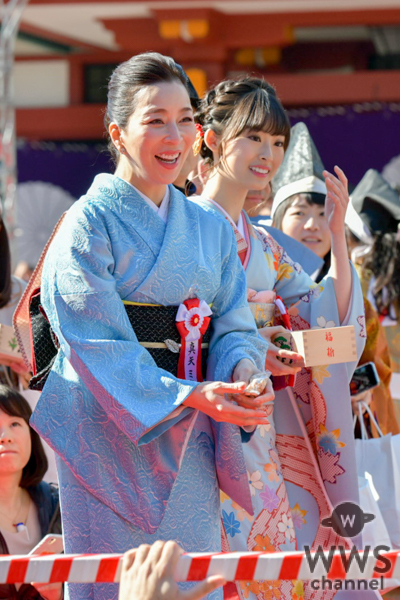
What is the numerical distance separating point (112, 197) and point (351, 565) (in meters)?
1.01

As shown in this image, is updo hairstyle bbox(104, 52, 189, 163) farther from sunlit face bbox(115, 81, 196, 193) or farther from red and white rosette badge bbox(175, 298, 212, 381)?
red and white rosette badge bbox(175, 298, 212, 381)

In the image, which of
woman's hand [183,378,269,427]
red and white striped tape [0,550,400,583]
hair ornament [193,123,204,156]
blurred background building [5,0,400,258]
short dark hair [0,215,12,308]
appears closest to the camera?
red and white striped tape [0,550,400,583]

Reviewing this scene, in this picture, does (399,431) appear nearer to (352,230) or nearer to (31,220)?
(352,230)

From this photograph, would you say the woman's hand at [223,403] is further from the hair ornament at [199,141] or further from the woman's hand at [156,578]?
the hair ornament at [199,141]

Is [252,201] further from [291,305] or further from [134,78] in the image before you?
[134,78]

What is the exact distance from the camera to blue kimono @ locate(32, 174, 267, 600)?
2.09 m

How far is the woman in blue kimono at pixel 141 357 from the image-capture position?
2.09 metres

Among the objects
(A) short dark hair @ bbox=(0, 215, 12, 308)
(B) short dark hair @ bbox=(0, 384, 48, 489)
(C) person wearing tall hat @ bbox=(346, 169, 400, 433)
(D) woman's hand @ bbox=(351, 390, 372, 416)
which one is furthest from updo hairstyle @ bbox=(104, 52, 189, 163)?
(C) person wearing tall hat @ bbox=(346, 169, 400, 433)

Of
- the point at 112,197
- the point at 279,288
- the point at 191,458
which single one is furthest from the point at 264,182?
the point at 191,458

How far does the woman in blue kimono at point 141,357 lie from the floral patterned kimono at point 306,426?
1.94 feet

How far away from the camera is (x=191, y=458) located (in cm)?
223

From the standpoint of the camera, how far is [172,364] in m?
2.26

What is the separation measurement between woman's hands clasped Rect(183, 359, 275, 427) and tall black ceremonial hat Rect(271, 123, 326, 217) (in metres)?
1.94

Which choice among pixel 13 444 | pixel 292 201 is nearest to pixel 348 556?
pixel 13 444
